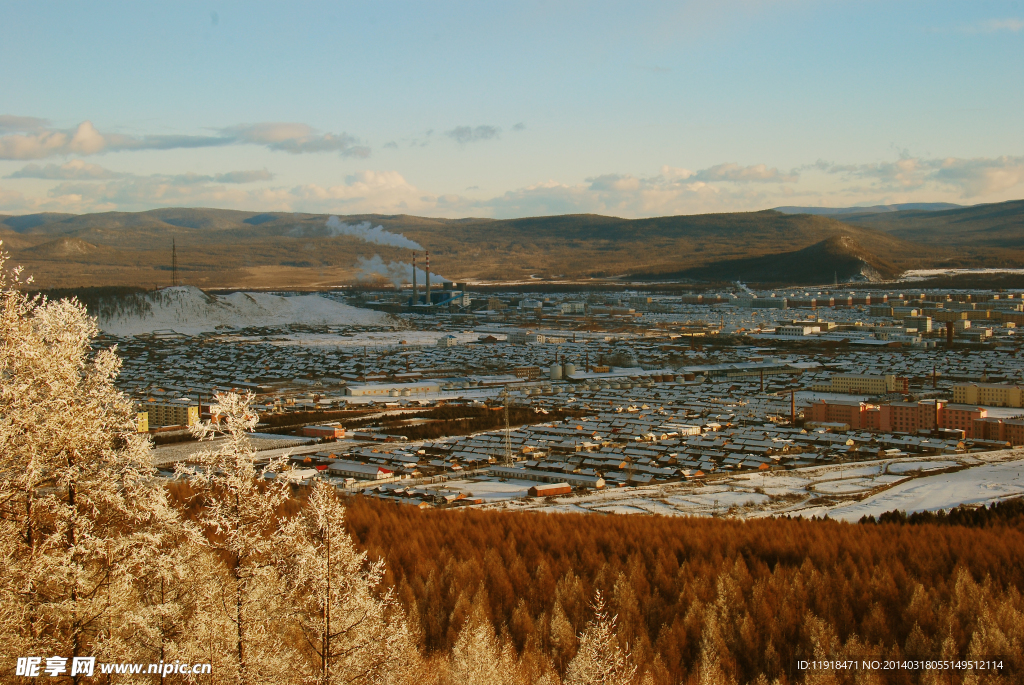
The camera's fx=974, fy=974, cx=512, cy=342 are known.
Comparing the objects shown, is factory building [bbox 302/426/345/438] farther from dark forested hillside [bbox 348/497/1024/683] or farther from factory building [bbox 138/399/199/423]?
dark forested hillside [bbox 348/497/1024/683]

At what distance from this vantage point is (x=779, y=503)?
50.3ft

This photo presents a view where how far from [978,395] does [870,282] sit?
64080 millimetres

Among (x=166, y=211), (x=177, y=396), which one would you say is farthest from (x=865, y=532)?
(x=166, y=211)

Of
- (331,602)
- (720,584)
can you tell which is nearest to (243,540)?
(331,602)

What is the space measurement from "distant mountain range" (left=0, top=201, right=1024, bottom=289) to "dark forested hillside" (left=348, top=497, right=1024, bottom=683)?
3043 inches

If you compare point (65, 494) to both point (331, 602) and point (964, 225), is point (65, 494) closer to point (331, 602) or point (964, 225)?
point (331, 602)

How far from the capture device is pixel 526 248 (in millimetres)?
136750

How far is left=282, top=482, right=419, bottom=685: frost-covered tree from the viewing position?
16.0 ft

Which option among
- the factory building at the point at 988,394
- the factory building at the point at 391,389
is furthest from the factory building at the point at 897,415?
the factory building at the point at 391,389

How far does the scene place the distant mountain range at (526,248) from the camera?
96625 millimetres

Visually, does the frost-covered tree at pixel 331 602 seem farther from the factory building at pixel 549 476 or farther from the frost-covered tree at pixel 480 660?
the factory building at pixel 549 476

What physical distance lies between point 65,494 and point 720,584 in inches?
243

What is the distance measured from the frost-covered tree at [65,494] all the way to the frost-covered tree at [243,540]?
17.9 inches

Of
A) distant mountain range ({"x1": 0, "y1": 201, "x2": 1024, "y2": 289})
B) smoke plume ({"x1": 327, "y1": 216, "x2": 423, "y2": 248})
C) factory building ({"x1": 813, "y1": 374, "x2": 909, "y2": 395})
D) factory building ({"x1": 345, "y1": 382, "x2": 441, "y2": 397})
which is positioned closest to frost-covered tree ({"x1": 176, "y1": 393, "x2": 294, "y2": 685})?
factory building ({"x1": 345, "y1": 382, "x2": 441, "y2": 397})
